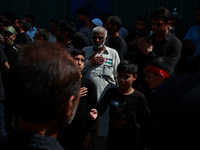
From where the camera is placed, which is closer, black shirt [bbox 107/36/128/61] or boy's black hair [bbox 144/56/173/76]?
boy's black hair [bbox 144/56/173/76]

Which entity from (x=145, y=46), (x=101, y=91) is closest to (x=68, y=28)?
(x=101, y=91)

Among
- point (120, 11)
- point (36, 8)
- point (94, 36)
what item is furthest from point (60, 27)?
point (36, 8)

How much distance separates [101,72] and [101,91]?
283mm

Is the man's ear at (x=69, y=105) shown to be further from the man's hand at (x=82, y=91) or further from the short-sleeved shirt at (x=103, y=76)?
the short-sleeved shirt at (x=103, y=76)

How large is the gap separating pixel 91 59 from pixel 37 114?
2.85 m

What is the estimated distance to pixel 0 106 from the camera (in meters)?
3.47

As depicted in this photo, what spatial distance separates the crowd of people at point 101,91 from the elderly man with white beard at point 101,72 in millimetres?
14

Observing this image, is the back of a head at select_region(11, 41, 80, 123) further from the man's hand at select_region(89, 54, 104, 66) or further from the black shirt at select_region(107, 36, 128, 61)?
the black shirt at select_region(107, 36, 128, 61)

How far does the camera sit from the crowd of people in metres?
1.08

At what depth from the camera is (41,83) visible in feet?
3.50

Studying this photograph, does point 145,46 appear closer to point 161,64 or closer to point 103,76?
point 161,64

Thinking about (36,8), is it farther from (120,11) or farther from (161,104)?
(161,104)

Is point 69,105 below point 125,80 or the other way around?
the other way around

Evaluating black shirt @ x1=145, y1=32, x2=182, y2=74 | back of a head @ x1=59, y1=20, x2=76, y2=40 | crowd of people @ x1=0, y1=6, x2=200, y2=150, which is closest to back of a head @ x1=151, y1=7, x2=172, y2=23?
crowd of people @ x1=0, y1=6, x2=200, y2=150
